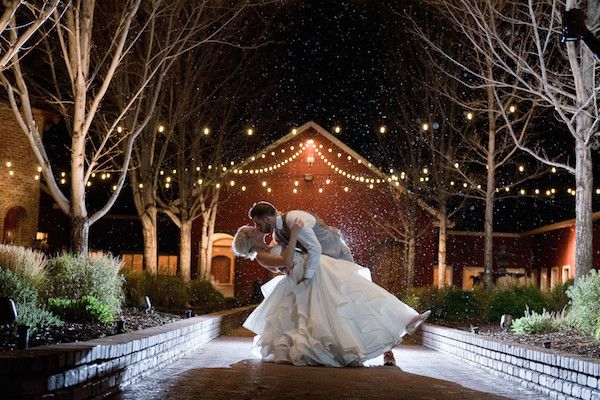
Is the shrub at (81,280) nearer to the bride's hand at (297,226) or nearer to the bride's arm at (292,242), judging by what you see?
the bride's arm at (292,242)

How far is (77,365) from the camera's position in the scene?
22.4 feet

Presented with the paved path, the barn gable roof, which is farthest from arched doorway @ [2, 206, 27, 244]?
the paved path

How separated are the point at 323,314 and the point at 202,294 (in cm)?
1436

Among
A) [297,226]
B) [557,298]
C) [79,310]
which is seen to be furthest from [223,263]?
[297,226]

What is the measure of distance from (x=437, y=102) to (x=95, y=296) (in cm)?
1969

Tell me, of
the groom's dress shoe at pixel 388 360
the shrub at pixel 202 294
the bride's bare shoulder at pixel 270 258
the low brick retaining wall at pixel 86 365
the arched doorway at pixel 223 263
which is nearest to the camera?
the low brick retaining wall at pixel 86 365

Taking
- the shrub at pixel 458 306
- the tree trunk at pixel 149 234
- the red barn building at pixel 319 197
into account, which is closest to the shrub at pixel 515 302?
the shrub at pixel 458 306

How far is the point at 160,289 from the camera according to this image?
19734 mm

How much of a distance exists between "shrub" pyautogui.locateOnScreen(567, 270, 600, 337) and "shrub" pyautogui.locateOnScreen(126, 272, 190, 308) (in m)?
9.16

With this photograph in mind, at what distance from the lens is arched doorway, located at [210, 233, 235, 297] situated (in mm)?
40997

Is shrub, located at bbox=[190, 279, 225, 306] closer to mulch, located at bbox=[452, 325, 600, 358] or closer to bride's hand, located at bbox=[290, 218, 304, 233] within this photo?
mulch, located at bbox=[452, 325, 600, 358]

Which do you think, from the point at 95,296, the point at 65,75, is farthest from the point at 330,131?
the point at 95,296

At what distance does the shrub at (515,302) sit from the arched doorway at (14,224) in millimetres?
18020

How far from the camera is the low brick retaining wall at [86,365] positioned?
5707mm
